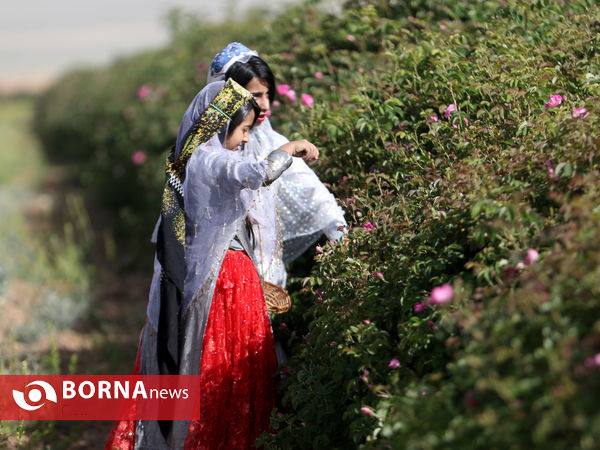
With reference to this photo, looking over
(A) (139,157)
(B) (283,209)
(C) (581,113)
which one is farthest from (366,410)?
(A) (139,157)

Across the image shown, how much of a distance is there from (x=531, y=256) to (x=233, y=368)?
1597mm

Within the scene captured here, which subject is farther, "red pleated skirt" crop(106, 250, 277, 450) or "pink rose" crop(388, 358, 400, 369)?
"red pleated skirt" crop(106, 250, 277, 450)

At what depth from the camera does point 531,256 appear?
1904 millimetres

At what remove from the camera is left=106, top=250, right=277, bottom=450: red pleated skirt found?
2.96m

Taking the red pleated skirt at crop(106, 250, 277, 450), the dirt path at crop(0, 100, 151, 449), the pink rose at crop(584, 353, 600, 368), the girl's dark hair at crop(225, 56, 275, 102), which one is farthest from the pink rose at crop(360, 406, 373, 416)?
the dirt path at crop(0, 100, 151, 449)

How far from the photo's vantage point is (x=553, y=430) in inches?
55.9

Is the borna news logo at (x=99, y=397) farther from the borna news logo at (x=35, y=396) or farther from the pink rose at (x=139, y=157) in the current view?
the pink rose at (x=139, y=157)

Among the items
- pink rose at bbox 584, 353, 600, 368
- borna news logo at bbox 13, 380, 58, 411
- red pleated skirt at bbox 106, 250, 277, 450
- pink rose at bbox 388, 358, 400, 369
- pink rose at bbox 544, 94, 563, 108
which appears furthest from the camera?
borna news logo at bbox 13, 380, 58, 411

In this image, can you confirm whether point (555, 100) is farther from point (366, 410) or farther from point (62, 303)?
point (62, 303)

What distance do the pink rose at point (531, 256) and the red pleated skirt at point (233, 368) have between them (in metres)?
1.46

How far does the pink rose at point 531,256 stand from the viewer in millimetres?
1896

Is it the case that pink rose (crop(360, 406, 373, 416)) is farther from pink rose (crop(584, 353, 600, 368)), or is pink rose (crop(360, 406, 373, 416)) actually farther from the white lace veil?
the white lace veil

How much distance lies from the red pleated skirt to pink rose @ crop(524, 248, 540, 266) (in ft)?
4.79

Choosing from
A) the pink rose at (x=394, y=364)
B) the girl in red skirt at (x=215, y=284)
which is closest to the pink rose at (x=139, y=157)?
the girl in red skirt at (x=215, y=284)
